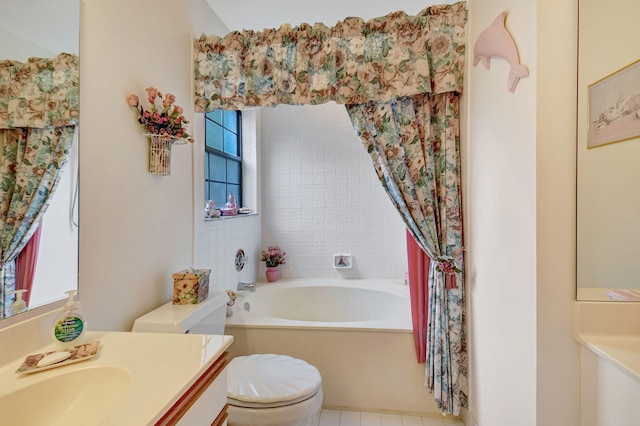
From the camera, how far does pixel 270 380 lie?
139 cm

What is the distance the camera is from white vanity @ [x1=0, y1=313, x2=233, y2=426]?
678mm

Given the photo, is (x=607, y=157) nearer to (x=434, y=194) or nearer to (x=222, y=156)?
(x=434, y=194)

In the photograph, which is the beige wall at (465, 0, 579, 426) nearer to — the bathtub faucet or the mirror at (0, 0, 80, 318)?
the mirror at (0, 0, 80, 318)

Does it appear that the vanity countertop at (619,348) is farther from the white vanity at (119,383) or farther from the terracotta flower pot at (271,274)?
the terracotta flower pot at (271,274)

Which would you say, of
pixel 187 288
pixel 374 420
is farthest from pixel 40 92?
pixel 374 420

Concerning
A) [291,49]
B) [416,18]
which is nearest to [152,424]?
[291,49]

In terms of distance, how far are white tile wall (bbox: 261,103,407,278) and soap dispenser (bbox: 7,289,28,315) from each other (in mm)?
2210

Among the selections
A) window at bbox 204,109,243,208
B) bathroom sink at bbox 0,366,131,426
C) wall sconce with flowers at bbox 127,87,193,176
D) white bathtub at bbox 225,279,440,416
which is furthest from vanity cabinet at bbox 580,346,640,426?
window at bbox 204,109,243,208

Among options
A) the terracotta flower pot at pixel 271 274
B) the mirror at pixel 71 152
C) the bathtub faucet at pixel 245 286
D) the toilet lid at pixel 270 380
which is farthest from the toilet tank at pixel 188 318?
the terracotta flower pot at pixel 271 274

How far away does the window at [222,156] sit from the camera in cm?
235

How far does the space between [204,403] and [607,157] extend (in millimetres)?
1479

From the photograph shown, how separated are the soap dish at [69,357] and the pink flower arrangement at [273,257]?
2.01 m

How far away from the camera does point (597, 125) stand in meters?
1.06

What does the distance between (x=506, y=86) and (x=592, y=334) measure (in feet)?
3.05
